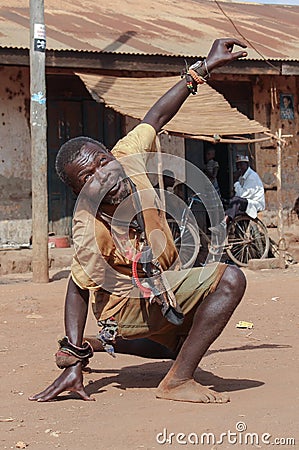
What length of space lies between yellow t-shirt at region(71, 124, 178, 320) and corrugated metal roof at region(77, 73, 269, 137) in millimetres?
5234

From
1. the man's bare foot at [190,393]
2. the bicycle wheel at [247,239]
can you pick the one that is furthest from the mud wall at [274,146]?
the man's bare foot at [190,393]

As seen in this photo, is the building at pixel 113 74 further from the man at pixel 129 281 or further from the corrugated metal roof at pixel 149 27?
the man at pixel 129 281

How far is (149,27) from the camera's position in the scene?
39.9ft

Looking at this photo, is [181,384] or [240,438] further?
[181,384]

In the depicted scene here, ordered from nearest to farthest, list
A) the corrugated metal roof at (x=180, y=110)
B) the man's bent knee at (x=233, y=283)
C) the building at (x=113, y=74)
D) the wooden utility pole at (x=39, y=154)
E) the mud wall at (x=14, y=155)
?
the man's bent knee at (x=233, y=283) → the wooden utility pole at (x=39, y=154) → the corrugated metal roof at (x=180, y=110) → the building at (x=113, y=74) → the mud wall at (x=14, y=155)

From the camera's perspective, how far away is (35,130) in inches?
367

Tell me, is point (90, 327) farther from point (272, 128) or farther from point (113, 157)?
point (272, 128)

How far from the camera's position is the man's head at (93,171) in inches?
162

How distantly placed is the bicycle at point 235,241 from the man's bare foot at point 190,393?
6.85 metres

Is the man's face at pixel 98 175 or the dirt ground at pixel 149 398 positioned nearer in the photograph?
the dirt ground at pixel 149 398

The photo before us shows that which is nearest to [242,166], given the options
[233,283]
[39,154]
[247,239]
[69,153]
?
[247,239]

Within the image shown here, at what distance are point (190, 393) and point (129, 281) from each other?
63 cm

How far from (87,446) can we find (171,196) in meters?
7.77

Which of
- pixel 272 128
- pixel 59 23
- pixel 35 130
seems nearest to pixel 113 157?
pixel 35 130
